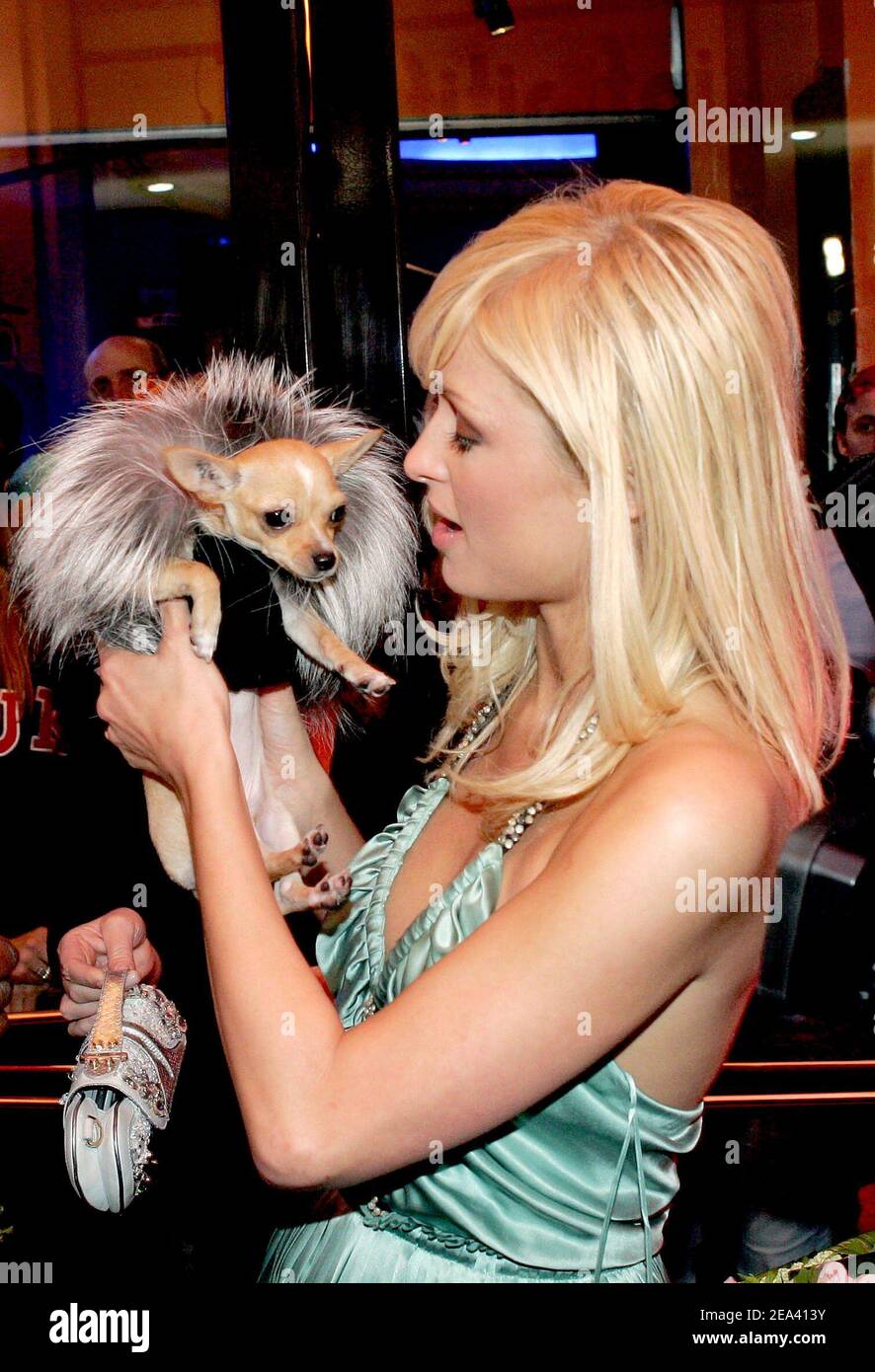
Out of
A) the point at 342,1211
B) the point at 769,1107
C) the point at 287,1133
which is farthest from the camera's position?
the point at 769,1107

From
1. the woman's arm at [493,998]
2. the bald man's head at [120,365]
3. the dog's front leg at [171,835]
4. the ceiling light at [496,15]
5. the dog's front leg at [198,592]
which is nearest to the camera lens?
the woman's arm at [493,998]

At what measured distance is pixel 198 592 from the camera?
0.91 m

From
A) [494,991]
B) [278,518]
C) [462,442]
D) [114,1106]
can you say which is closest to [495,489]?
[462,442]

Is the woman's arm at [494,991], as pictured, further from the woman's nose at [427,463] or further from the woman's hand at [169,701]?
the woman's nose at [427,463]

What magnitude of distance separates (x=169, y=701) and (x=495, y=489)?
296 millimetres

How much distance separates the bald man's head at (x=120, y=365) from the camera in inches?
44.8

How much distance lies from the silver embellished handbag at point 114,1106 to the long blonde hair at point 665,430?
401mm

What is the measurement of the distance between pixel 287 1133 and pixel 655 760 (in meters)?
0.36

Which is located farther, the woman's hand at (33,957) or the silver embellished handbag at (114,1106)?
the woman's hand at (33,957)

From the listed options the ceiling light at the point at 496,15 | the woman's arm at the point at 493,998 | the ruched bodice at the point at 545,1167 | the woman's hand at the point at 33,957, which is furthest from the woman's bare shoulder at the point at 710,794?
the ceiling light at the point at 496,15

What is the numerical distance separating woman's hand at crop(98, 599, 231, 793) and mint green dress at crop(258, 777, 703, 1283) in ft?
0.77

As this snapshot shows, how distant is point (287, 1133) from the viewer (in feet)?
2.67
